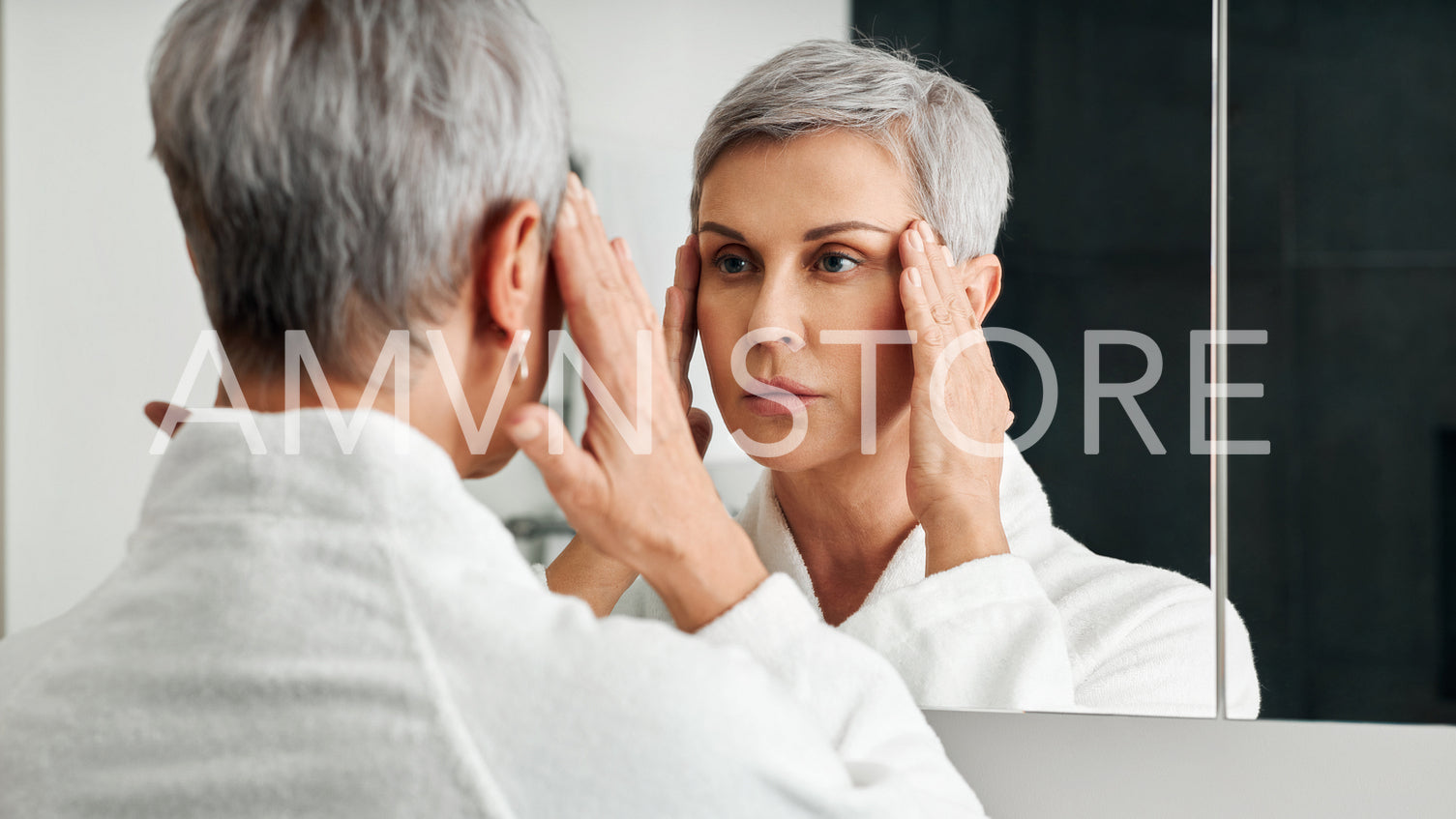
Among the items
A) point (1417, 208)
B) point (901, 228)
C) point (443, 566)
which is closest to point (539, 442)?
point (443, 566)

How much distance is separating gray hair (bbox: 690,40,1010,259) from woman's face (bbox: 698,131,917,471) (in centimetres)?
1

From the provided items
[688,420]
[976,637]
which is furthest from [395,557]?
[976,637]

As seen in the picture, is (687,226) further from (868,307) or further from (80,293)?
(80,293)

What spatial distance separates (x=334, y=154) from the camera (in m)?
0.55

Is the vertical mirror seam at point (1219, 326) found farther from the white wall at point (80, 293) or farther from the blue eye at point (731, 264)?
the white wall at point (80, 293)

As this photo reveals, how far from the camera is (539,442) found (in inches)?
23.6

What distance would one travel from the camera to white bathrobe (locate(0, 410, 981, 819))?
49 cm

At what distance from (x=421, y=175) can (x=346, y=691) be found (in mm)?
258

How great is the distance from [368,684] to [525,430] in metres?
0.16

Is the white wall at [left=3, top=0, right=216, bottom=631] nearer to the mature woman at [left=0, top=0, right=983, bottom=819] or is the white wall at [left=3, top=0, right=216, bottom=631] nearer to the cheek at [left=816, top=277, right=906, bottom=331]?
the mature woman at [left=0, top=0, right=983, bottom=819]

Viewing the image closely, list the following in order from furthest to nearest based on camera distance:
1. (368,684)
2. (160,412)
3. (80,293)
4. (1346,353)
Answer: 1. (80,293)
2. (160,412)
3. (1346,353)
4. (368,684)

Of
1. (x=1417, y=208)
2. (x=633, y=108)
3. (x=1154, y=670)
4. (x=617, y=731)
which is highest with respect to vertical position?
(x=633, y=108)

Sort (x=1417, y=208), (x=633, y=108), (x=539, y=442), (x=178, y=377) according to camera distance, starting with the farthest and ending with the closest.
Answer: (x=178, y=377) < (x=633, y=108) < (x=1417, y=208) < (x=539, y=442)

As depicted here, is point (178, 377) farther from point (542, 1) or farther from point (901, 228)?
point (901, 228)
